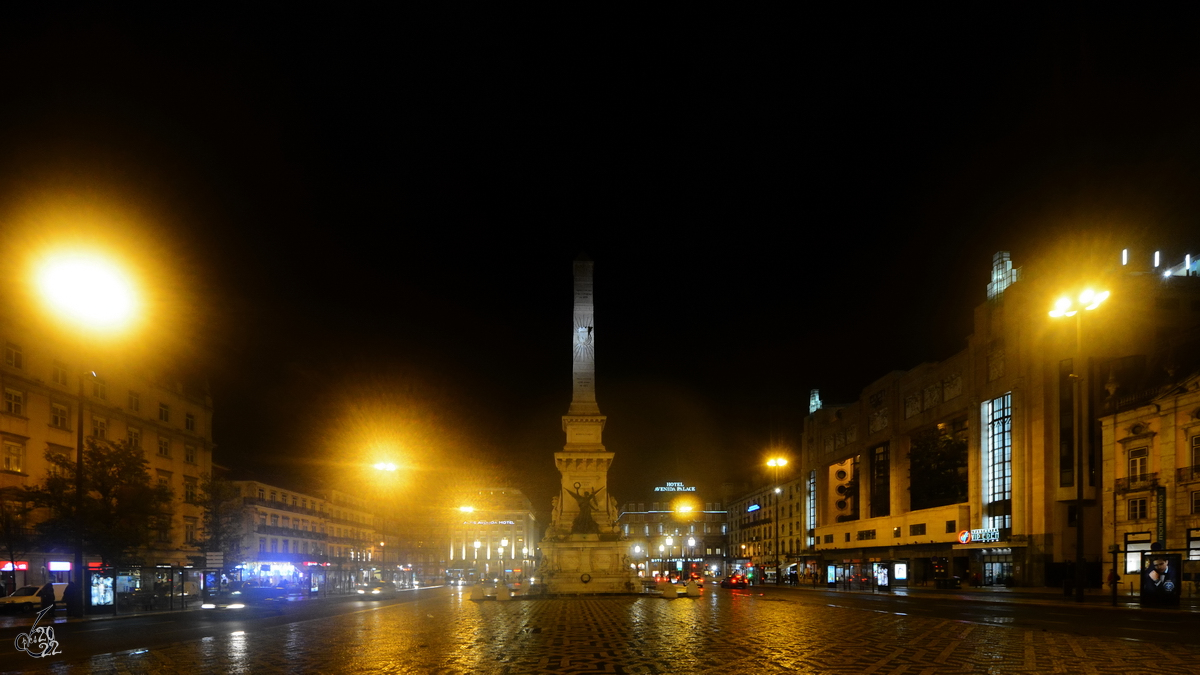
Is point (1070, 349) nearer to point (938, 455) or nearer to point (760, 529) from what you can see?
point (938, 455)

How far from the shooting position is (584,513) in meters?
63.2

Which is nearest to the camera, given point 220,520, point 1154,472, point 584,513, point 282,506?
point 1154,472

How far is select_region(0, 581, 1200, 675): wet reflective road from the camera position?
52.5ft

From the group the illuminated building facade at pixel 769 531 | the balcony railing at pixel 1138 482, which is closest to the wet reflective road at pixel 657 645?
the balcony railing at pixel 1138 482

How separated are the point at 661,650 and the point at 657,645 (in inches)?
48.0

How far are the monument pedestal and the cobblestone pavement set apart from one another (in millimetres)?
32250

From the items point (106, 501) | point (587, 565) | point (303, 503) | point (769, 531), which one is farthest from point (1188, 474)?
point (769, 531)

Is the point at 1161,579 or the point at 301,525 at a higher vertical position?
the point at 1161,579

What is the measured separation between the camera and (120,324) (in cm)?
6122

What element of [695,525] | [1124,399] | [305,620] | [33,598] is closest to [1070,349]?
[1124,399]

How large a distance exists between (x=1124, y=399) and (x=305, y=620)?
44.9 m

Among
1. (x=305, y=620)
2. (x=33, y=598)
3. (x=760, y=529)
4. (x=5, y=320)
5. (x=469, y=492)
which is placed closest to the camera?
(x=305, y=620)

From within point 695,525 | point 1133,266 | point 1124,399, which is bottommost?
point 695,525

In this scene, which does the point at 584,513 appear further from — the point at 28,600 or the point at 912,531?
the point at 912,531
